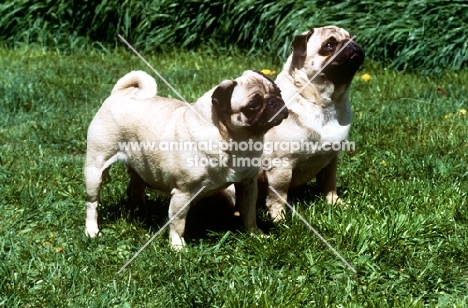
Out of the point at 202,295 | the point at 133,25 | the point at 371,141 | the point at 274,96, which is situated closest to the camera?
the point at 202,295

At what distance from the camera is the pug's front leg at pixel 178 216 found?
387cm

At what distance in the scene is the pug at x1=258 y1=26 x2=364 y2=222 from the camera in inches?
164

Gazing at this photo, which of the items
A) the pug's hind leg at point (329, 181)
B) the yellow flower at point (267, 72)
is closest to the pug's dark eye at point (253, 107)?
the pug's hind leg at point (329, 181)

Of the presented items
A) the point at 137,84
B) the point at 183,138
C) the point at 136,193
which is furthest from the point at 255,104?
the point at 136,193

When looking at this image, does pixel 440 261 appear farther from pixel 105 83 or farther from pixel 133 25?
pixel 133 25

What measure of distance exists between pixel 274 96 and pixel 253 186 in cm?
55

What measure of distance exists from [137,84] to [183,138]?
70 cm

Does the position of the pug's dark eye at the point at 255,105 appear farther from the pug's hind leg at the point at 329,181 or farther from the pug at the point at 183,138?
the pug's hind leg at the point at 329,181

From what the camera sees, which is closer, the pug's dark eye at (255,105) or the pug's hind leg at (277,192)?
the pug's dark eye at (255,105)

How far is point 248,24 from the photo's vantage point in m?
8.31

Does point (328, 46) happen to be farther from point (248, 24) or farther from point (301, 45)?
point (248, 24)

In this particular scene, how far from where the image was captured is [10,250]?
391 centimetres

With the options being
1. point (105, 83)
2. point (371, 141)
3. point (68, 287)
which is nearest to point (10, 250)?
point (68, 287)

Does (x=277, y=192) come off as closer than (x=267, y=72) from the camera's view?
Yes
